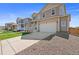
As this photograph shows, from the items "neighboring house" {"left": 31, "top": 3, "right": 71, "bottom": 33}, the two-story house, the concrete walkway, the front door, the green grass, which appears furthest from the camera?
the front door

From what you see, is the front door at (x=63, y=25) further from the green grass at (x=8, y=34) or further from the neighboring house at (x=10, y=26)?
the neighboring house at (x=10, y=26)

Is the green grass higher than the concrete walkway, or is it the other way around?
the green grass

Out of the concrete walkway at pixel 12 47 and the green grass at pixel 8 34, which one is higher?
the green grass at pixel 8 34

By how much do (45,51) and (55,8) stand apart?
7.77 m

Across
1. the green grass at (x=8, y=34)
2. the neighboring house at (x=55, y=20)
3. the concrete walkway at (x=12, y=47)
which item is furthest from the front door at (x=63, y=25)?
the concrete walkway at (x=12, y=47)

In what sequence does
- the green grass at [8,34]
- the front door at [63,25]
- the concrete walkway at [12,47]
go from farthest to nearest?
1. the front door at [63,25]
2. the green grass at [8,34]
3. the concrete walkway at [12,47]

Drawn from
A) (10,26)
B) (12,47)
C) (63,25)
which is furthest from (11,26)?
(63,25)

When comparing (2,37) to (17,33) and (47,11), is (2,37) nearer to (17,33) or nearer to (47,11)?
(17,33)

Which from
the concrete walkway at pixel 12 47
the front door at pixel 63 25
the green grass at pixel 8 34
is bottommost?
the concrete walkway at pixel 12 47

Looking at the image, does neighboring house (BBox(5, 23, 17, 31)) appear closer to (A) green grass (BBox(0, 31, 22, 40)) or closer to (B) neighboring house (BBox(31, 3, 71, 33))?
(A) green grass (BBox(0, 31, 22, 40))

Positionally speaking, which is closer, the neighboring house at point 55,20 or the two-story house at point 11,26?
the two-story house at point 11,26

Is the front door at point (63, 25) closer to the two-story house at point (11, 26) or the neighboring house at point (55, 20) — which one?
the neighboring house at point (55, 20)

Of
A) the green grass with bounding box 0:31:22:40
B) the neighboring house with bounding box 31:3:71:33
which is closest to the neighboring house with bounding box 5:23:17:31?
the green grass with bounding box 0:31:22:40

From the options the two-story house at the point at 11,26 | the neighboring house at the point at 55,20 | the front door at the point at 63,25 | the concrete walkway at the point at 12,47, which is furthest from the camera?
the front door at the point at 63,25
